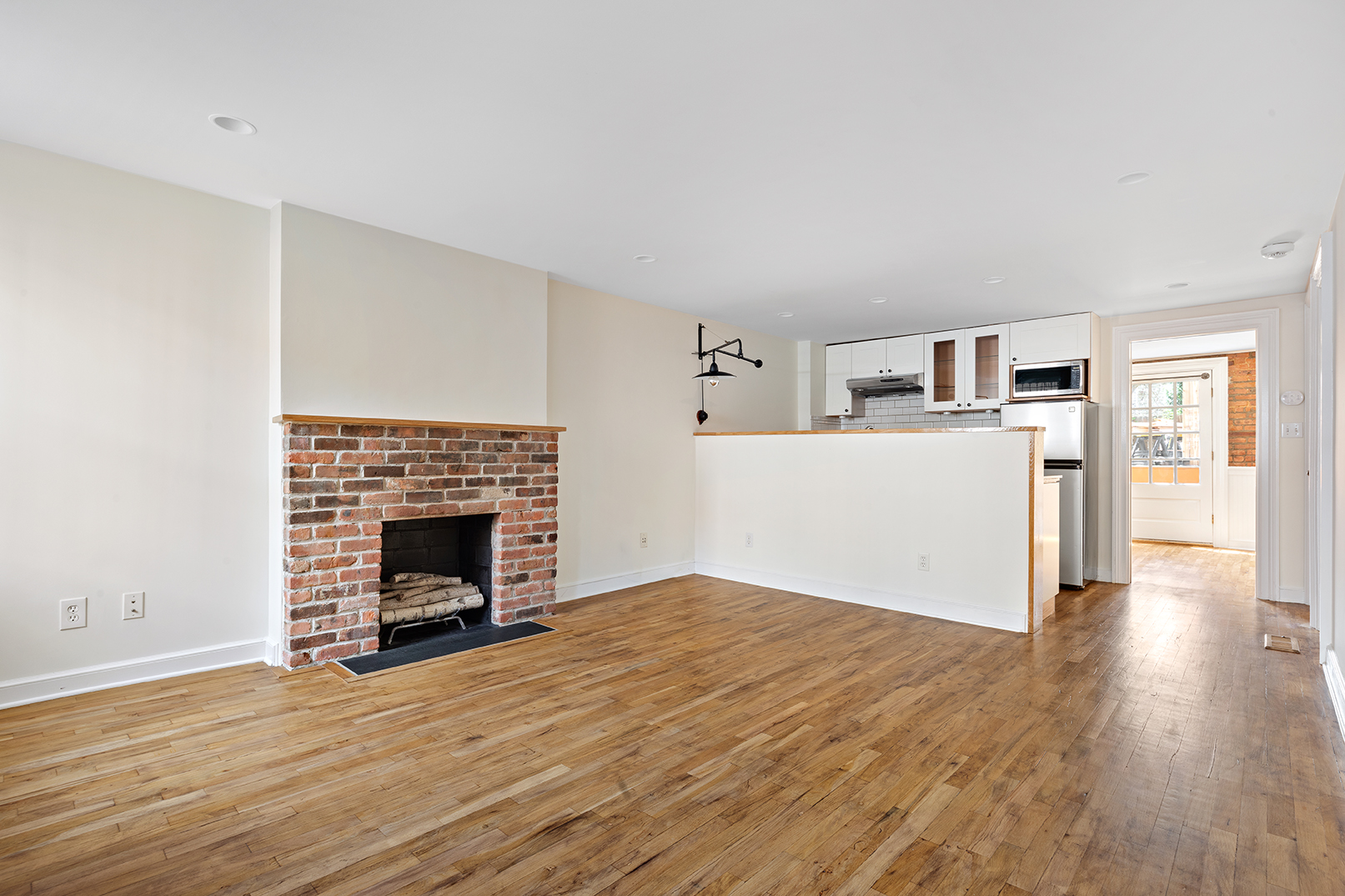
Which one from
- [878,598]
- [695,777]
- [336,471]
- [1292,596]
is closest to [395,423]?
[336,471]

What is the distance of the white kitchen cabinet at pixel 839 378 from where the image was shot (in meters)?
6.81

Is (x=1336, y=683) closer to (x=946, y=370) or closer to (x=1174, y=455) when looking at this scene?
(x=946, y=370)

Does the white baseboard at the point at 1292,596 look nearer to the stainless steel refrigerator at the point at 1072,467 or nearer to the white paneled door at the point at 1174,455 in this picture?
the stainless steel refrigerator at the point at 1072,467

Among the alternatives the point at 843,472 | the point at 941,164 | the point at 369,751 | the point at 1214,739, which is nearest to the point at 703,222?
the point at 941,164

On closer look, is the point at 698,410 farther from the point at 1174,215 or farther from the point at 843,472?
the point at 1174,215

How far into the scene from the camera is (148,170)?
295 cm

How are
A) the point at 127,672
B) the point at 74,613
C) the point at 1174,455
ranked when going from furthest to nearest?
the point at 1174,455
the point at 127,672
the point at 74,613

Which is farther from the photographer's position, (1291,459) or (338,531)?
(1291,459)

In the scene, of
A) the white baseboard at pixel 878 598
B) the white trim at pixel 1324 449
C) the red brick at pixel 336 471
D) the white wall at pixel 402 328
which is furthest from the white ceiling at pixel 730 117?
the white baseboard at pixel 878 598

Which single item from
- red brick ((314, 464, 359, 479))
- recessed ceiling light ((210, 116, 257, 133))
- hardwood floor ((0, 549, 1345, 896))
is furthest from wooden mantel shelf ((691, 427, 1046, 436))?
recessed ceiling light ((210, 116, 257, 133))

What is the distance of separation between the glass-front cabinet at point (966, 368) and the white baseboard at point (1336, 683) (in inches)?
117

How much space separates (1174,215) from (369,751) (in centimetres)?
432

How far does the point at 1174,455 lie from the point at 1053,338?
12.8ft

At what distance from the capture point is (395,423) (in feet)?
11.5
